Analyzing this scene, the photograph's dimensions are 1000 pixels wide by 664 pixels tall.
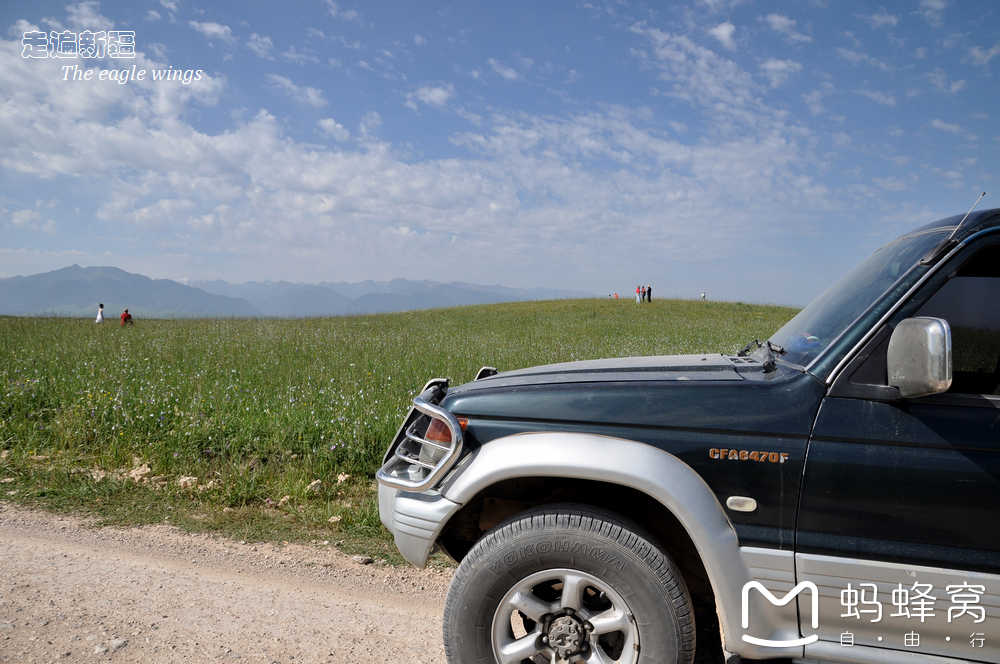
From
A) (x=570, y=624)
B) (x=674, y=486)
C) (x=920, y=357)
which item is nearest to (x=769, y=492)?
(x=674, y=486)

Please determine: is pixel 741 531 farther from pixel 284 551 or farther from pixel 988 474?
pixel 284 551

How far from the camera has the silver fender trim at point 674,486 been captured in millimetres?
2230

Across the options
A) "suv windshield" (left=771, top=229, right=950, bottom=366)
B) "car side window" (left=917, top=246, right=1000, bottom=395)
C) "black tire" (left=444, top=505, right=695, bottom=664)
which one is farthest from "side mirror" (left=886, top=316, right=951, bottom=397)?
"black tire" (left=444, top=505, right=695, bottom=664)

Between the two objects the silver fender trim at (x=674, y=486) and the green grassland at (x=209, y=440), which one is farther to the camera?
the green grassland at (x=209, y=440)

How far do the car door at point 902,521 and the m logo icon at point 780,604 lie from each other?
3cm

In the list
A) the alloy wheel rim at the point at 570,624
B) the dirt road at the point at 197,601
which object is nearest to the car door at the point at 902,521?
the alloy wheel rim at the point at 570,624

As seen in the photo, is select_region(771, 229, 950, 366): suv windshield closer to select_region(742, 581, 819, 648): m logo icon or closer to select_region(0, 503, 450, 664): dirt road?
select_region(742, 581, 819, 648): m logo icon

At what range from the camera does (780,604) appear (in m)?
2.21

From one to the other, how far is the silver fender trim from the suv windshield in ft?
2.59

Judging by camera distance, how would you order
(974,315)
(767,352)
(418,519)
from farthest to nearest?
(767,352) < (418,519) < (974,315)

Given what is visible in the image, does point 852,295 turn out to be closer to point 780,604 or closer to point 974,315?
point 974,315

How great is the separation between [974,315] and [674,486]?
152cm

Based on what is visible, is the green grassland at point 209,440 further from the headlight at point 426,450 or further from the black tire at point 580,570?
the black tire at point 580,570

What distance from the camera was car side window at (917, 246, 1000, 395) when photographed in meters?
2.46
